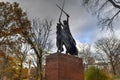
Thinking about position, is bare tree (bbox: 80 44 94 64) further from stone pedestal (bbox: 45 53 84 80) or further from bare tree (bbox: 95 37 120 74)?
stone pedestal (bbox: 45 53 84 80)

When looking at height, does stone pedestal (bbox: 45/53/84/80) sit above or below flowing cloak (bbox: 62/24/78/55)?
below

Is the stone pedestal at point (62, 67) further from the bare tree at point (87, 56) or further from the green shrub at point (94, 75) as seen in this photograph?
the bare tree at point (87, 56)

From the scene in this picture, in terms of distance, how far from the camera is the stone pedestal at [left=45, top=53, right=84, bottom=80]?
1396cm

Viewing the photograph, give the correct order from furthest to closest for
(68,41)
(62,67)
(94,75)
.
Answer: (94,75) → (68,41) → (62,67)

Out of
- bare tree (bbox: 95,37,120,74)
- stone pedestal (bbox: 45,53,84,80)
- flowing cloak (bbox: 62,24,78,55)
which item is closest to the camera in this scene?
stone pedestal (bbox: 45,53,84,80)

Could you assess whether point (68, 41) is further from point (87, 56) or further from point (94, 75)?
point (87, 56)

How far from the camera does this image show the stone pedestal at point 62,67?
13961mm

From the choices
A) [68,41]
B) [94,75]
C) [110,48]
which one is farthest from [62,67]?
[110,48]

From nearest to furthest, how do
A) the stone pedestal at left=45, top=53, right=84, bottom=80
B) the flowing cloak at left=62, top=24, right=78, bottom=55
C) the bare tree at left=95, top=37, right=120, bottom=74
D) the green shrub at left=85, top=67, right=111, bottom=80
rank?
the stone pedestal at left=45, top=53, right=84, bottom=80 < the flowing cloak at left=62, top=24, right=78, bottom=55 < the green shrub at left=85, top=67, right=111, bottom=80 < the bare tree at left=95, top=37, right=120, bottom=74

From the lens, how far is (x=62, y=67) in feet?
46.5

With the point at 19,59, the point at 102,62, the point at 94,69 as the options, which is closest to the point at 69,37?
the point at 94,69

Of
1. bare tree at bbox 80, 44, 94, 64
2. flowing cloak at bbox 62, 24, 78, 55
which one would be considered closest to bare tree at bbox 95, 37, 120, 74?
bare tree at bbox 80, 44, 94, 64

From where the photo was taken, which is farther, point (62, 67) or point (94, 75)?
point (94, 75)

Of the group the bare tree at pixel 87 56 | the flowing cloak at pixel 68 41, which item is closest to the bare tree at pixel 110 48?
the bare tree at pixel 87 56
